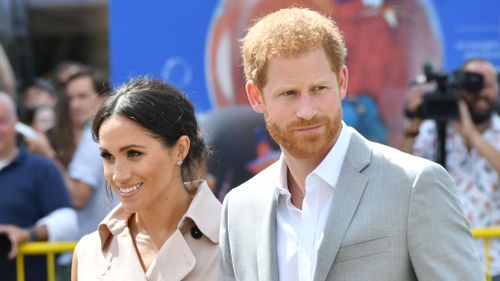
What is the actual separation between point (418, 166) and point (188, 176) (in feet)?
A: 3.16

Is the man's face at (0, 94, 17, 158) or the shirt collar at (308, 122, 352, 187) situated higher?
the shirt collar at (308, 122, 352, 187)

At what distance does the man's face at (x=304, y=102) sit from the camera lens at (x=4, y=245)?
97.1 inches

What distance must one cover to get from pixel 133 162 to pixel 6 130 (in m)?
2.31

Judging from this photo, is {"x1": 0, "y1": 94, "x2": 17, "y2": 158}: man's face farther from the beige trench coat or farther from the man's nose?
the man's nose

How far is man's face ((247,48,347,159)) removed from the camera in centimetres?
217

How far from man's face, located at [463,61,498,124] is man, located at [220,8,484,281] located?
116 inches

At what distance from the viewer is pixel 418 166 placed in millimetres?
2133

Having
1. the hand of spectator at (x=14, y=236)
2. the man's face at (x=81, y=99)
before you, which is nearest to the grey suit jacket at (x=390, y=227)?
the hand of spectator at (x=14, y=236)

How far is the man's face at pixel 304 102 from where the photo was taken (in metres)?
2.17

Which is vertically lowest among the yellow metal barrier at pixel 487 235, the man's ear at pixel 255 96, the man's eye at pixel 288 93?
the yellow metal barrier at pixel 487 235

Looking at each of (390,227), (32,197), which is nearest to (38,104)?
(32,197)

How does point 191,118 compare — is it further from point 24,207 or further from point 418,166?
point 24,207

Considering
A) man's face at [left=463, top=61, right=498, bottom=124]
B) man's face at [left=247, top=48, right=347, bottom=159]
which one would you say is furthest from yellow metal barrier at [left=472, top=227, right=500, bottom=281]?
man's face at [left=247, top=48, right=347, bottom=159]

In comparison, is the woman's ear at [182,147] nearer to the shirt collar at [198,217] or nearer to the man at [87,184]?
the shirt collar at [198,217]
